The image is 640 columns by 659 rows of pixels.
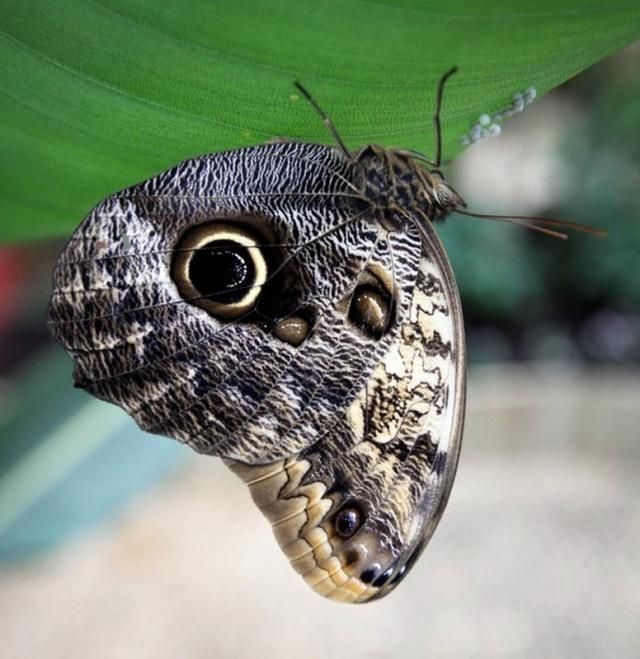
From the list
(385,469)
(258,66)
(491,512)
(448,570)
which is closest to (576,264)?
(491,512)

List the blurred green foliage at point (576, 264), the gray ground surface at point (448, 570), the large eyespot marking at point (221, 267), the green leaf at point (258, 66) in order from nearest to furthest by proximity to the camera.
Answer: the green leaf at point (258, 66) < the large eyespot marking at point (221, 267) < the gray ground surface at point (448, 570) < the blurred green foliage at point (576, 264)

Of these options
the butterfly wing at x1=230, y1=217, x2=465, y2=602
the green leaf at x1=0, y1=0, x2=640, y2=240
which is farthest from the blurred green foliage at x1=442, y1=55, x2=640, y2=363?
the green leaf at x1=0, y1=0, x2=640, y2=240

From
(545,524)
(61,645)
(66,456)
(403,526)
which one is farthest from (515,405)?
(403,526)

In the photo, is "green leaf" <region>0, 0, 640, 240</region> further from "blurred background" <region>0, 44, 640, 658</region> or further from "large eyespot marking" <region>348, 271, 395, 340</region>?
"blurred background" <region>0, 44, 640, 658</region>

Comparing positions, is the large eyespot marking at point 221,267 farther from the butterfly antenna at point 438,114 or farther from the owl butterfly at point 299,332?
the butterfly antenna at point 438,114

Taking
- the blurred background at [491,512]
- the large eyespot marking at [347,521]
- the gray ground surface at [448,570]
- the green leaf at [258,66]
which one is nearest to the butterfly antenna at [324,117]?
the green leaf at [258,66]

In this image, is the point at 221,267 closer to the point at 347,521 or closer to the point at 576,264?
the point at 347,521

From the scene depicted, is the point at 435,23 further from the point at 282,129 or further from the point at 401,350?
the point at 401,350
